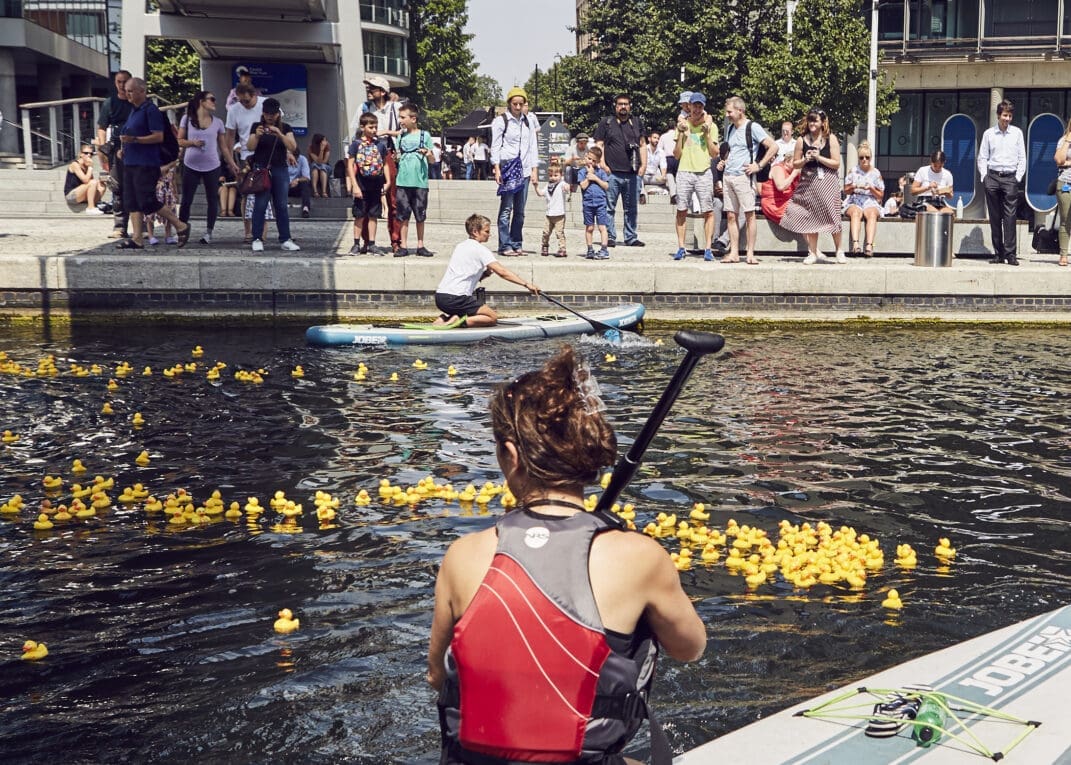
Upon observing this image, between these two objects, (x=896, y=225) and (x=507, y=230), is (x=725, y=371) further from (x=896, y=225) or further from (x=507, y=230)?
(x=896, y=225)

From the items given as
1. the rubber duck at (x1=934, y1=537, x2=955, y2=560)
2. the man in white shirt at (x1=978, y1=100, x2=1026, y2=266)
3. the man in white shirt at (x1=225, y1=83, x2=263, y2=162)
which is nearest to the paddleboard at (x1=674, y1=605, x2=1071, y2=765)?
the rubber duck at (x1=934, y1=537, x2=955, y2=560)

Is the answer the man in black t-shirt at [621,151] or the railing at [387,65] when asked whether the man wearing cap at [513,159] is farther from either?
the railing at [387,65]

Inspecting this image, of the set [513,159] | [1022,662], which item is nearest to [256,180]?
[513,159]

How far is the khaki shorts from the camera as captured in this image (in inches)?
650

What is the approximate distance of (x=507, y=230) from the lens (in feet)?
56.5

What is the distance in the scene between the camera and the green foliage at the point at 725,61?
36344 mm

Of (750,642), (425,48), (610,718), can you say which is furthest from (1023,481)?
(425,48)

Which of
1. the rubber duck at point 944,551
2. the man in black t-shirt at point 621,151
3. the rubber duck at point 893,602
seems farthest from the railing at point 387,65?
the rubber duck at point 893,602

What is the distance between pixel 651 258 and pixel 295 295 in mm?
4994

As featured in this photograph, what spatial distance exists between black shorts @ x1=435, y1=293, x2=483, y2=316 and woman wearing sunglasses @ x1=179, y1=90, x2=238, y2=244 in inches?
171

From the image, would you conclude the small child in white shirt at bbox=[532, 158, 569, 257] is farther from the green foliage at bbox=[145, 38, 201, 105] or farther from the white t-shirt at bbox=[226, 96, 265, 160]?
the green foliage at bbox=[145, 38, 201, 105]

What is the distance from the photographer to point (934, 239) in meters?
16.7

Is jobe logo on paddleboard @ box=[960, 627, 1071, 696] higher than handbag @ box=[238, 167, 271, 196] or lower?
lower

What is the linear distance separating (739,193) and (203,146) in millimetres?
7002
